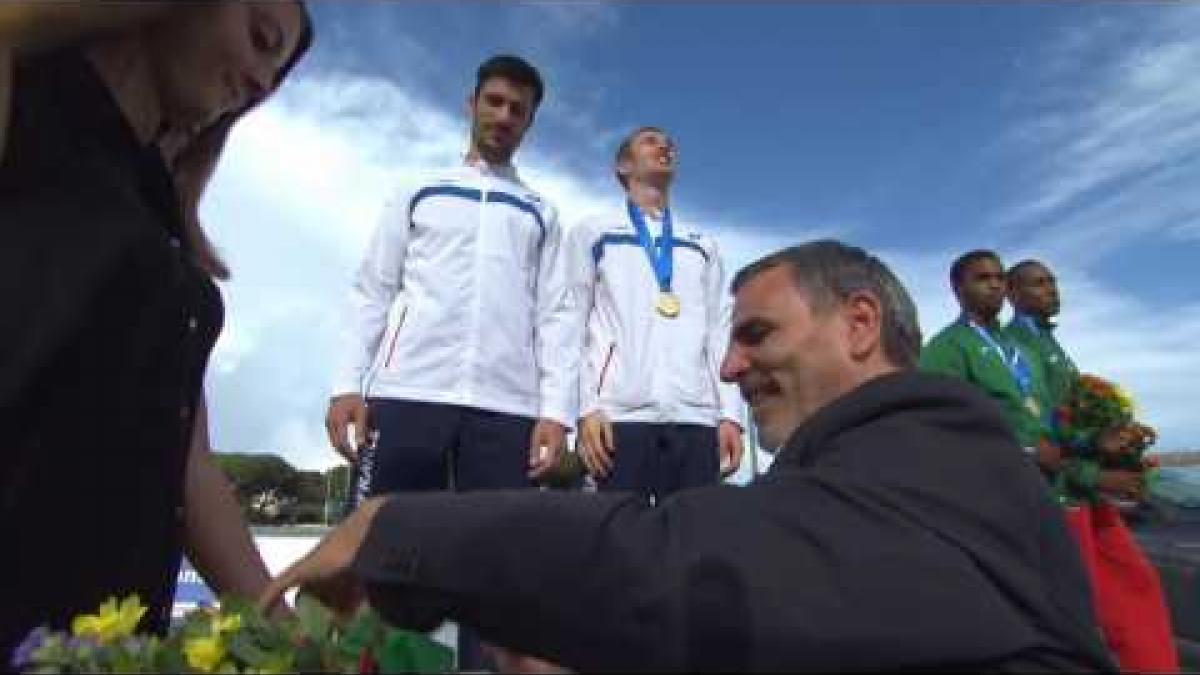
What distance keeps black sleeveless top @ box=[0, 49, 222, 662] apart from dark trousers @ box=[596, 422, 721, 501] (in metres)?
3.07

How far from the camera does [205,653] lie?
0.96 metres

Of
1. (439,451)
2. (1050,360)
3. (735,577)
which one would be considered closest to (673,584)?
(735,577)

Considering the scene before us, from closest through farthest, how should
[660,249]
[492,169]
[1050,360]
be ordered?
[492,169] < [660,249] < [1050,360]

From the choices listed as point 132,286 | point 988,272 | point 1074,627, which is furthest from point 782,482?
point 988,272

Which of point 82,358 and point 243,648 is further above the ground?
point 82,358

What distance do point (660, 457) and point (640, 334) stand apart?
53 cm

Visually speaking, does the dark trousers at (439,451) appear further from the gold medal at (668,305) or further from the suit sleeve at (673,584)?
the suit sleeve at (673,584)

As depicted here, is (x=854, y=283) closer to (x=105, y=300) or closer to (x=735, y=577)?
(x=735, y=577)

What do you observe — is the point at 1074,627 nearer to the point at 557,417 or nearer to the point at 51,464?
the point at 51,464

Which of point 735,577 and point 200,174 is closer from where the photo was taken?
point 735,577

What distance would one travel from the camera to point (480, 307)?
162 inches

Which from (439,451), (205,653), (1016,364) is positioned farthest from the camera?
(1016,364)

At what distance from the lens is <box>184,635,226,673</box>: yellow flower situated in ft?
3.12

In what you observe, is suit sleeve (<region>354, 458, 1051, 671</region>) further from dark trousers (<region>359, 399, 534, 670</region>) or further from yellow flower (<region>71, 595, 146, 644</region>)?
dark trousers (<region>359, 399, 534, 670</region>)
